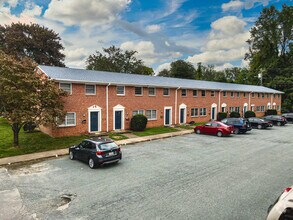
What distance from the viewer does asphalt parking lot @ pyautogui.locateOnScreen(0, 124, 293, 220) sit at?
6645 millimetres

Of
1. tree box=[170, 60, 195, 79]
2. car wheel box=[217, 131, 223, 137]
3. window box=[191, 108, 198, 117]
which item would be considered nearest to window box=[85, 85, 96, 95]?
car wheel box=[217, 131, 223, 137]

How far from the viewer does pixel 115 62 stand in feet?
193

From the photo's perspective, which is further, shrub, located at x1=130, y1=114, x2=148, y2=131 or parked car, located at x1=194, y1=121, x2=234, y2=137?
shrub, located at x1=130, y1=114, x2=148, y2=131

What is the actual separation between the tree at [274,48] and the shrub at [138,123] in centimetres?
4535

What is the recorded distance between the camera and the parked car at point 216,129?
20969 millimetres

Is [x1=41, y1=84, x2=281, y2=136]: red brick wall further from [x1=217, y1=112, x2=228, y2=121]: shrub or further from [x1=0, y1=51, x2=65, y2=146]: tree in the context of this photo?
[x1=0, y1=51, x2=65, y2=146]: tree

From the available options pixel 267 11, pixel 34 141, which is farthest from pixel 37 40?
pixel 267 11

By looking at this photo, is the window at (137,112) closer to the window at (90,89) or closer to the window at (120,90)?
the window at (120,90)

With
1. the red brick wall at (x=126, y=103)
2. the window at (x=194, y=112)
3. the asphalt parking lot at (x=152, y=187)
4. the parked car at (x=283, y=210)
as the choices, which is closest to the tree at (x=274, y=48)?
the red brick wall at (x=126, y=103)

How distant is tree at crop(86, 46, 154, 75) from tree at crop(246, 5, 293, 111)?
3492 cm

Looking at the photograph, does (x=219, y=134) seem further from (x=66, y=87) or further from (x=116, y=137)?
(x=66, y=87)

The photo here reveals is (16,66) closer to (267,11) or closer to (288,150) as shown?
(288,150)

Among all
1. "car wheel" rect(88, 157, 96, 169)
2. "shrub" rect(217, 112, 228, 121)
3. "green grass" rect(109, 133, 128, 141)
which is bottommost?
"car wheel" rect(88, 157, 96, 169)

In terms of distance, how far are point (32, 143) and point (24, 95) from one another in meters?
4.89
